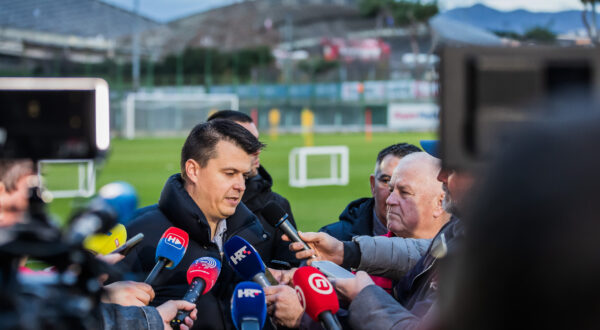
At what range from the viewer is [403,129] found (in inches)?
1956

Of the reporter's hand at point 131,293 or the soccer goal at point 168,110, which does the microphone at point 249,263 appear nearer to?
the reporter's hand at point 131,293

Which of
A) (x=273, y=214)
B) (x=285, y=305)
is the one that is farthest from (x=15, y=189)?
(x=273, y=214)

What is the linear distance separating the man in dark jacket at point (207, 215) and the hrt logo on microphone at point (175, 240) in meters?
0.45

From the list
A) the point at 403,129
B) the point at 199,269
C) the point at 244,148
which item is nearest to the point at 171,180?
the point at 244,148

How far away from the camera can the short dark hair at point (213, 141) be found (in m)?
4.19

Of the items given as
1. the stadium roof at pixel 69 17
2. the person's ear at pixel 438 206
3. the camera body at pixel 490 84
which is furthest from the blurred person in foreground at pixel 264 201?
the stadium roof at pixel 69 17

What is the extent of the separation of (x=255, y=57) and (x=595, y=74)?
71.7m

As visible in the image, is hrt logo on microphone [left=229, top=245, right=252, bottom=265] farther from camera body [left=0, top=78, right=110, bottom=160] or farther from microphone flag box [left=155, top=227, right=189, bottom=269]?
camera body [left=0, top=78, right=110, bottom=160]

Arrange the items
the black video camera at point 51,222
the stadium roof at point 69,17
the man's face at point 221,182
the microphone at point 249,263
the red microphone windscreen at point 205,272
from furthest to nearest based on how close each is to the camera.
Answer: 1. the stadium roof at point 69,17
2. the man's face at point 221,182
3. the red microphone windscreen at point 205,272
4. the microphone at point 249,263
5. the black video camera at point 51,222

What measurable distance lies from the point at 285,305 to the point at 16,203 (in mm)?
1460

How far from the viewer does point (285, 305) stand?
2721 millimetres

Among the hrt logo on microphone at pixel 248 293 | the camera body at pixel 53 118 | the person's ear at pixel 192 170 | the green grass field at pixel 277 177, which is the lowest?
the green grass field at pixel 277 177

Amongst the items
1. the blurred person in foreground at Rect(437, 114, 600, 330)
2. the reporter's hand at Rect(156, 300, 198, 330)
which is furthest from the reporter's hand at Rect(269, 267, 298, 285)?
the blurred person in foreground at Rect(437, 114, 600, 330)

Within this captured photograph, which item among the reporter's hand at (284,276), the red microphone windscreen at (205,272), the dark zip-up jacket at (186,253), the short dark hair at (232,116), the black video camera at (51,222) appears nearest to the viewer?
the black video camera at (51,222)
